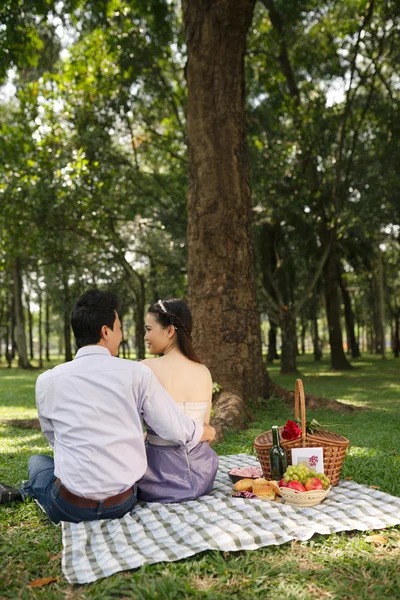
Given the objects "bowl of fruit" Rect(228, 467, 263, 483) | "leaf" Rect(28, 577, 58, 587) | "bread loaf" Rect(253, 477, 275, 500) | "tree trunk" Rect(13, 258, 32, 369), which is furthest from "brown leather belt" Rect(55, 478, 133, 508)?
"tree trunk" Rect(13, 258, 32, 369)

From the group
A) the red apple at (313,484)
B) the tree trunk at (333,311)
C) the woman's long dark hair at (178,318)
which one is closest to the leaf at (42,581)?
the red apple at (313,484)

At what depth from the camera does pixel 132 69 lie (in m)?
17.5

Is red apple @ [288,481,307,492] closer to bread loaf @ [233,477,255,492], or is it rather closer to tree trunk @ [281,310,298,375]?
bread loaf @ [233,477,255,492]

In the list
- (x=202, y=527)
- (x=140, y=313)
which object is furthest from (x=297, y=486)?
(x=140, y=313)

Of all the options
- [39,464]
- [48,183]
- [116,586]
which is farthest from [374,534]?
[48,183]

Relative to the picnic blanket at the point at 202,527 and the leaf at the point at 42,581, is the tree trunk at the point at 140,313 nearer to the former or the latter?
the picnic blanket at the point at 202,527

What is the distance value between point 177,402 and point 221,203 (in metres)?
5.76

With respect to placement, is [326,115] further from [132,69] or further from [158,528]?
[158,528]

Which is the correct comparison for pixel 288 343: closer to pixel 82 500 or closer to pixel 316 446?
pixel 316 446

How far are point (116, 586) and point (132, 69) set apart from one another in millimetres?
16683

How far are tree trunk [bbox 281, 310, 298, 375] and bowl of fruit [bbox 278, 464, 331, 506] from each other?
15513 mm

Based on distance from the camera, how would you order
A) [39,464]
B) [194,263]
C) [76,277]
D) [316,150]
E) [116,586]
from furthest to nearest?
[76,277], [316,150], [194,263], [39,464], [116,586]

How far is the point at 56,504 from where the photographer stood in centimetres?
416

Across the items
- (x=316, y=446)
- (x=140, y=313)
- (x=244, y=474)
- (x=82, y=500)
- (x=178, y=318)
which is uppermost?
(x=140, y=313)
